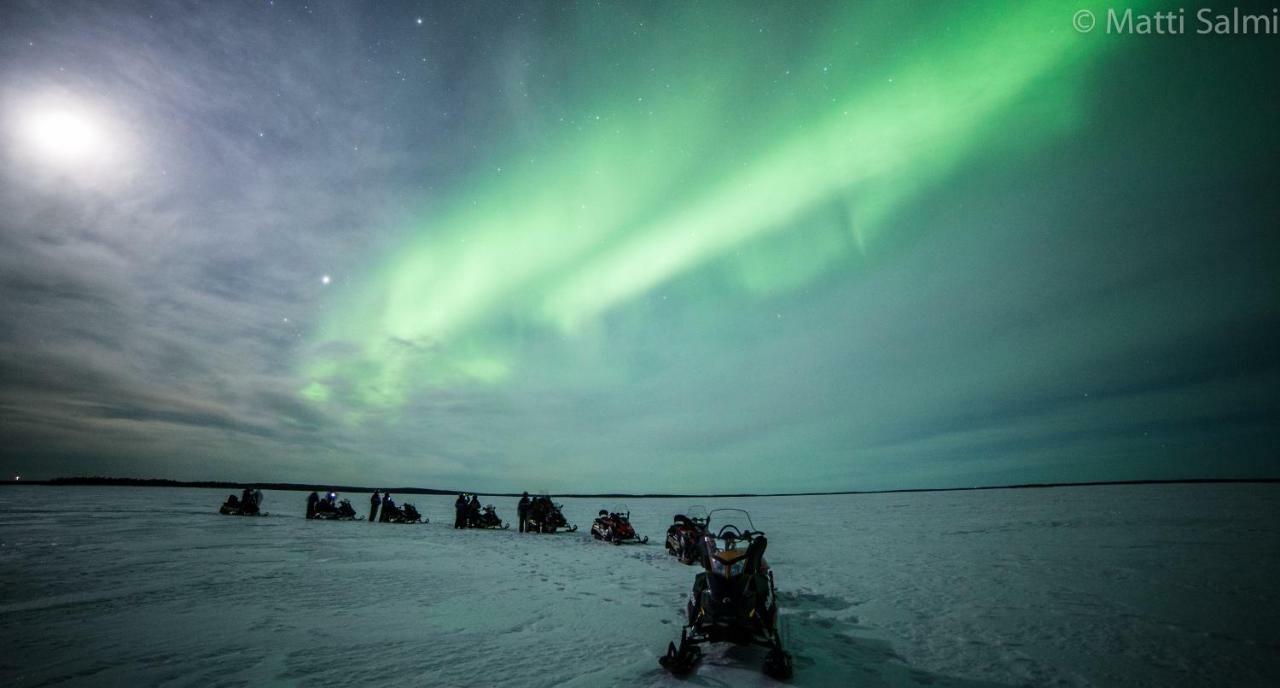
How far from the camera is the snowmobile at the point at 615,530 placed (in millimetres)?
20922

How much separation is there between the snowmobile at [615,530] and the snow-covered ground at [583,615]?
3997 millimetres

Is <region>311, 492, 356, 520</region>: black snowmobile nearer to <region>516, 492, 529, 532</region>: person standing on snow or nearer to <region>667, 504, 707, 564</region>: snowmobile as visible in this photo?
<region>516, 492, 529, 532</region>: person standing on snow

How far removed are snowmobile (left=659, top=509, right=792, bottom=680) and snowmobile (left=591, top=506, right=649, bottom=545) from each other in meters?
14.8

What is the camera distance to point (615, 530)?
21062 millimetres

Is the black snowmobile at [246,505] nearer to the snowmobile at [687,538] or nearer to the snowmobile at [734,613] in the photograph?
the snowmobile at [687,538]

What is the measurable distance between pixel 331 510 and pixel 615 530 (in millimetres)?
21812

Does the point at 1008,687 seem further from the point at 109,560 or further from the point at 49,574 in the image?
the point at 109,560

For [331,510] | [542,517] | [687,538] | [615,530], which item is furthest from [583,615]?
[331,510]

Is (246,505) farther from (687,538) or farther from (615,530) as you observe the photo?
(687,538)

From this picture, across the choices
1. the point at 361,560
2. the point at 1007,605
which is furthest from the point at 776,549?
the point at 361,560

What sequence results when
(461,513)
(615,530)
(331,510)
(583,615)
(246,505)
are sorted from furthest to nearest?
(331,510) < (246,505) < (461,513) < (615,530) < (583,615)

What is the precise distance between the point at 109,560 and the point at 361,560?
19.4 feet

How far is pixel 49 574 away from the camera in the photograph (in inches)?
417

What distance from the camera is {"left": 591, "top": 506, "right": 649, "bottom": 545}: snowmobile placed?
20.9m
